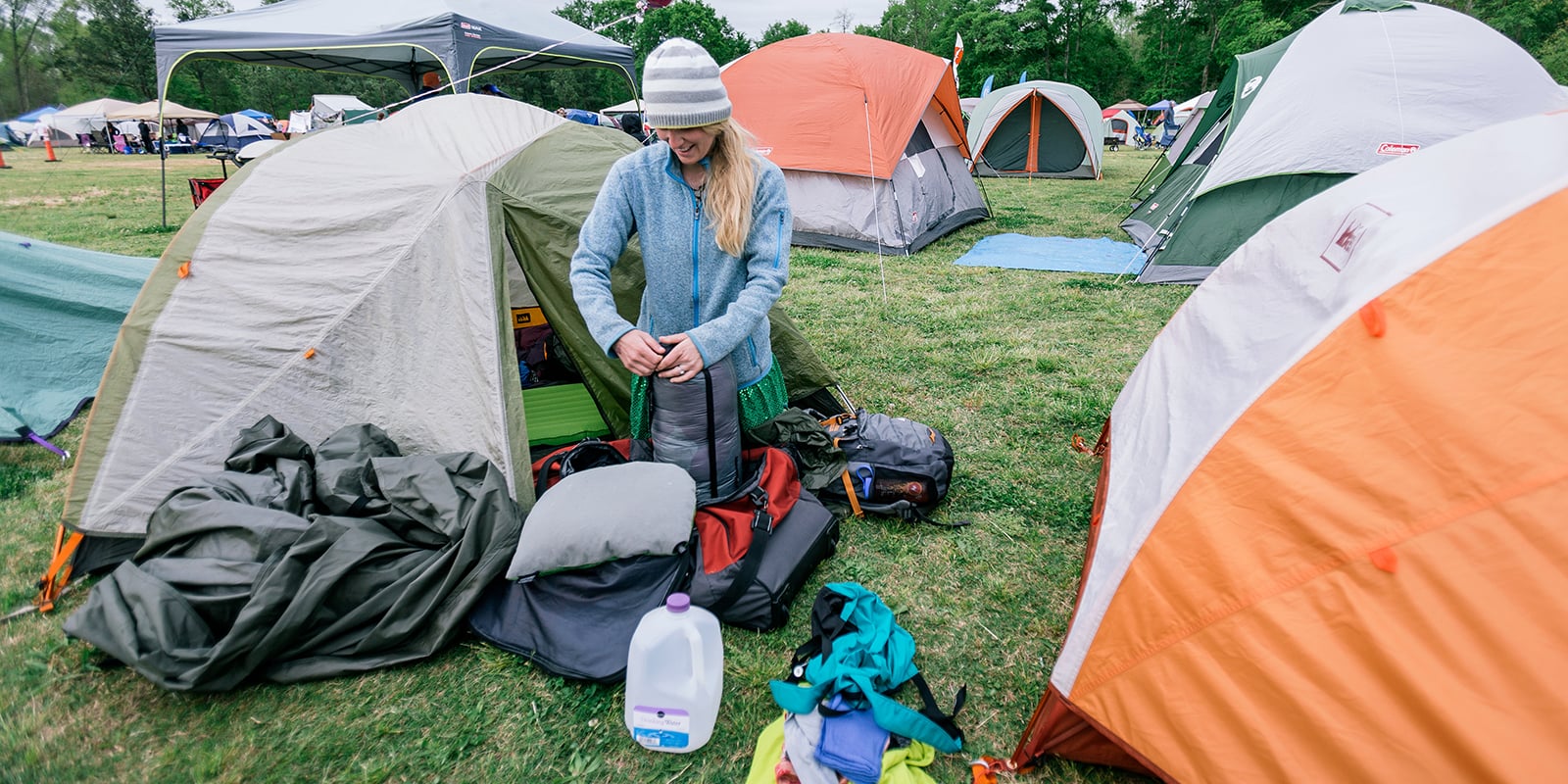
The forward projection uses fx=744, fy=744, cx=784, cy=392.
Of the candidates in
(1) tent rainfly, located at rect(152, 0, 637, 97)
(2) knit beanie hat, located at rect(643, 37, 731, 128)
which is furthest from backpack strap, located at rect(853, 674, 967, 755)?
(1) tent rainfly, located at rect(152, 0, 637, 97)

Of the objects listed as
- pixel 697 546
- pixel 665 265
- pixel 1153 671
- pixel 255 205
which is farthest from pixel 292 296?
pixel 1153 671

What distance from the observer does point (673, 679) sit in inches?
85.4

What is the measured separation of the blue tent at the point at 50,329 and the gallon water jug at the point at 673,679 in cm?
362

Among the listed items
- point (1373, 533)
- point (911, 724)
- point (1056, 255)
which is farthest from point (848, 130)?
point (1373, 533)

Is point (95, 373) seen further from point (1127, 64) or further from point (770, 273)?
point (1127, 64)

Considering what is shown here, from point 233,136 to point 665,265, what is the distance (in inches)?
1465

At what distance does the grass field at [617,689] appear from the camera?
202 cm

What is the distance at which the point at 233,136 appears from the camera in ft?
101

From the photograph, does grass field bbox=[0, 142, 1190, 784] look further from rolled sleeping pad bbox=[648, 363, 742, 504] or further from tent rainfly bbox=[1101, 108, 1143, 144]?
tent rainfly bbox=[1101, 108, 1143, 144]

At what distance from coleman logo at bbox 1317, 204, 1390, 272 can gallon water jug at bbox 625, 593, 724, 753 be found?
2.02 metres

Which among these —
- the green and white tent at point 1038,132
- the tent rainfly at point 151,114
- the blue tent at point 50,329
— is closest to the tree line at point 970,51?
the tent rainfly at point 151,114

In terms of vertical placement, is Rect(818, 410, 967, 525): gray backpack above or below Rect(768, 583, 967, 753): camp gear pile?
above

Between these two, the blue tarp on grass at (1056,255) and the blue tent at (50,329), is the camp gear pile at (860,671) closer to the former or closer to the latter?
the blue tent at (50,329)

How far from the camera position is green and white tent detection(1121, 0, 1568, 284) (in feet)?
18.6
